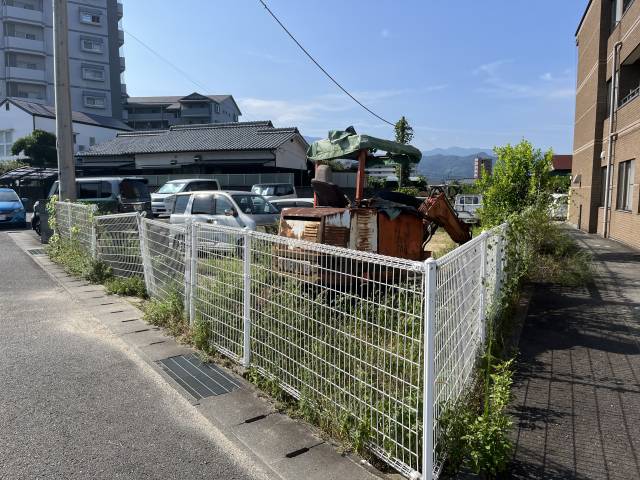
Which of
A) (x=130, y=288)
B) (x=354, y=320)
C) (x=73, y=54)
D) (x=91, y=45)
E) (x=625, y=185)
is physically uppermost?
(x=91, y=45)

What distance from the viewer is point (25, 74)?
178 feet

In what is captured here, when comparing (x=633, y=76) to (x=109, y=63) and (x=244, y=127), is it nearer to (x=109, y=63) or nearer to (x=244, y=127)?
(x=244, y=127)

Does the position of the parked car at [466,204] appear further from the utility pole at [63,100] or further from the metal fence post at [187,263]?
the metal fence post at [187,263]

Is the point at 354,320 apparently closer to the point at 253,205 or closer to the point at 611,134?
the point at 253,205

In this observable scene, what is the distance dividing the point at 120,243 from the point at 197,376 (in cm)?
434

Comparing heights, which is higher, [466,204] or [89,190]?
[89,190]

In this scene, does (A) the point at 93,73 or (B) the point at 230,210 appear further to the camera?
(A) the point at 93,73

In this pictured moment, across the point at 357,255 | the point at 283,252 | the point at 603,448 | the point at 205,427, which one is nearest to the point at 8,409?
the point at 205,427

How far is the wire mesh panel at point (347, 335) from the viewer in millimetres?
2904

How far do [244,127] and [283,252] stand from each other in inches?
1151

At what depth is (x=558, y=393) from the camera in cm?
417

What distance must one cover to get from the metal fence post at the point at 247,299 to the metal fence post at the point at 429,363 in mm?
2045

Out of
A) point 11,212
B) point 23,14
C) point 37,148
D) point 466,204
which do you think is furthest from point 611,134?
point 23,14

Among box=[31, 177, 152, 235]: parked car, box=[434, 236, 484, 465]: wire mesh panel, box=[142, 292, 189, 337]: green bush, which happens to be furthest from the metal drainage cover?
box=[31, 177, 152, 235]: parked car
